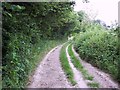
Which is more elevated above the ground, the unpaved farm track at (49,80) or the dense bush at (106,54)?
the dense bush at (106,54)

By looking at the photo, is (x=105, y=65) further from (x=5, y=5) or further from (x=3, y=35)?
(x=5, y=5)

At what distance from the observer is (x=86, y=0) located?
15.1 metres

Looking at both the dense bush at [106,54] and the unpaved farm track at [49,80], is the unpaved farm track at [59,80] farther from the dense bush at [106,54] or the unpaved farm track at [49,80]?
the dense bush at [106,54]

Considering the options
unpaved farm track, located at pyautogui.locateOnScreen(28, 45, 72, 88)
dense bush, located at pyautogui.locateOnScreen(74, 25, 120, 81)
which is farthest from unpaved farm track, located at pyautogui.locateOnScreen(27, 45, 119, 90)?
dense bush, located at pyautogui.locateOnScreen(74, 25, 120, 81)

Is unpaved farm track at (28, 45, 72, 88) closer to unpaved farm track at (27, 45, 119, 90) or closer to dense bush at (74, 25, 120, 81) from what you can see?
unpaved farm track at (27, 45, 119, 90)

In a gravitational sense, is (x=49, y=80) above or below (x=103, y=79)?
above

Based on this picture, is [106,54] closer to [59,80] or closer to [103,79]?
[103,79]

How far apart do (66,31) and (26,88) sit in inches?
1382

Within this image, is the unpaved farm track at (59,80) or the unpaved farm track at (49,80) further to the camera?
the unpaved farm track at (59,80)

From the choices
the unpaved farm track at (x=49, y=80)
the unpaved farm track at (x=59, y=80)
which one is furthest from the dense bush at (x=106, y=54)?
the unpaved farm track at (x=49, y=80)

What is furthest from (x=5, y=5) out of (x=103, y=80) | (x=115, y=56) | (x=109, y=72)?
(x=115, y=56)

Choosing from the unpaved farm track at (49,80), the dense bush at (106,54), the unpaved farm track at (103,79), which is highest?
the dense bush at (106,54)

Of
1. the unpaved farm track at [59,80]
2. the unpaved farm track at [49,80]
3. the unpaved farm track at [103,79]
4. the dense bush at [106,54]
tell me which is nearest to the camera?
the unpaved farm track at [49,80]

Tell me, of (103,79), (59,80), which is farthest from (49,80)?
(103,79)
